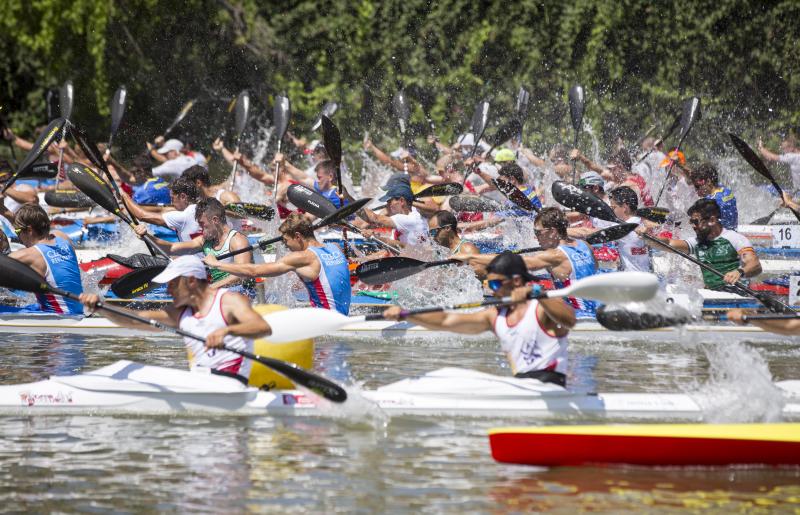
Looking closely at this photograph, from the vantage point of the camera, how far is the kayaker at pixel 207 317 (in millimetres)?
8023

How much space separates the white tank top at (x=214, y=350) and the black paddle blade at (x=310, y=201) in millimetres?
3790

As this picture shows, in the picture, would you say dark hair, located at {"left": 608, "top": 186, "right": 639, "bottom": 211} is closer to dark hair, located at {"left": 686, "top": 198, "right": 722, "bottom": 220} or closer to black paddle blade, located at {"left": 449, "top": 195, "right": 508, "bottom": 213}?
dark hair, located at {"left": 686, "top": 198, "right": 722, "bottom": 220}

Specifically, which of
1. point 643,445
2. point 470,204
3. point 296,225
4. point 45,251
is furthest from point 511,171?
point 643,445

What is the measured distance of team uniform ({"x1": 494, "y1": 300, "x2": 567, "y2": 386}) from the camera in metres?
8.12

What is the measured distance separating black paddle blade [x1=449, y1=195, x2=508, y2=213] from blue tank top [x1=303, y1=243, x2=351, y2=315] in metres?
4.49

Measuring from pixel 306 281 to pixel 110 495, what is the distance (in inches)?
180

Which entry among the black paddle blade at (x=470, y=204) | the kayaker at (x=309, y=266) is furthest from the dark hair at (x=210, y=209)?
the black paddle blade at (x=470, y=204)

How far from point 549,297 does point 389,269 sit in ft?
10.3

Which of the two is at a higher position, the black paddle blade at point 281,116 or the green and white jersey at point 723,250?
the black paddle blade at point 281,116

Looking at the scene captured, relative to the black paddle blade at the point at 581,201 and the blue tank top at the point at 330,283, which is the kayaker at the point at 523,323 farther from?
the black paddle blade at the point at 581,201

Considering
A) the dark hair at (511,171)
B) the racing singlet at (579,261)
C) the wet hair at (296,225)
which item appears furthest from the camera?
the dark hair at (511,171)

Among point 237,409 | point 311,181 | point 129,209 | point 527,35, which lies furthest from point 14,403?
point 527,35

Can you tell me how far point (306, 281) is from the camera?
11.1m

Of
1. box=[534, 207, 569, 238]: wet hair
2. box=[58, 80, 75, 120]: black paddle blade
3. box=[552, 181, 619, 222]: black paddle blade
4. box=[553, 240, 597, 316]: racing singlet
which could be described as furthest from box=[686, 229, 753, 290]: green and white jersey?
box=[58, 80, 75, 120]: black paddle blade
